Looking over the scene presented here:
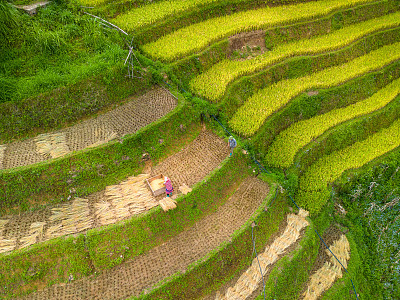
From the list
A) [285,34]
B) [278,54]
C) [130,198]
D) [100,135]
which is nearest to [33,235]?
[130,198]

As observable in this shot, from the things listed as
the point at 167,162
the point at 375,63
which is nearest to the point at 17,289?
the point at 167,162

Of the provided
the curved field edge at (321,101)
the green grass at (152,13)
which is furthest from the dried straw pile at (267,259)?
the green grass at (152,13)

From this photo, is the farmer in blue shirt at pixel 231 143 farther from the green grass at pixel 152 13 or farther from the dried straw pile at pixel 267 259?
the green grass at pixel 152 13

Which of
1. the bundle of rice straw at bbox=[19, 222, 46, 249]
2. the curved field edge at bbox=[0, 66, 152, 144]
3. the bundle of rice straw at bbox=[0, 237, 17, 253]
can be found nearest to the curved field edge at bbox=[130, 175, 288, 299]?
the bundle of rice straw at bbox=[19, 222, 46, 249]

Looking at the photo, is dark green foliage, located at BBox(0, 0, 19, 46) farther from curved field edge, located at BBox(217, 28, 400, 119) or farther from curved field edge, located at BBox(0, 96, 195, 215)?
curved field edge, located at BBox(217, 28, 400, 119)

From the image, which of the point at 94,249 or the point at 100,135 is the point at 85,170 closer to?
the point at 100,135

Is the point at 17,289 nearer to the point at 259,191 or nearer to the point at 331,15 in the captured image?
the point at 259,191
